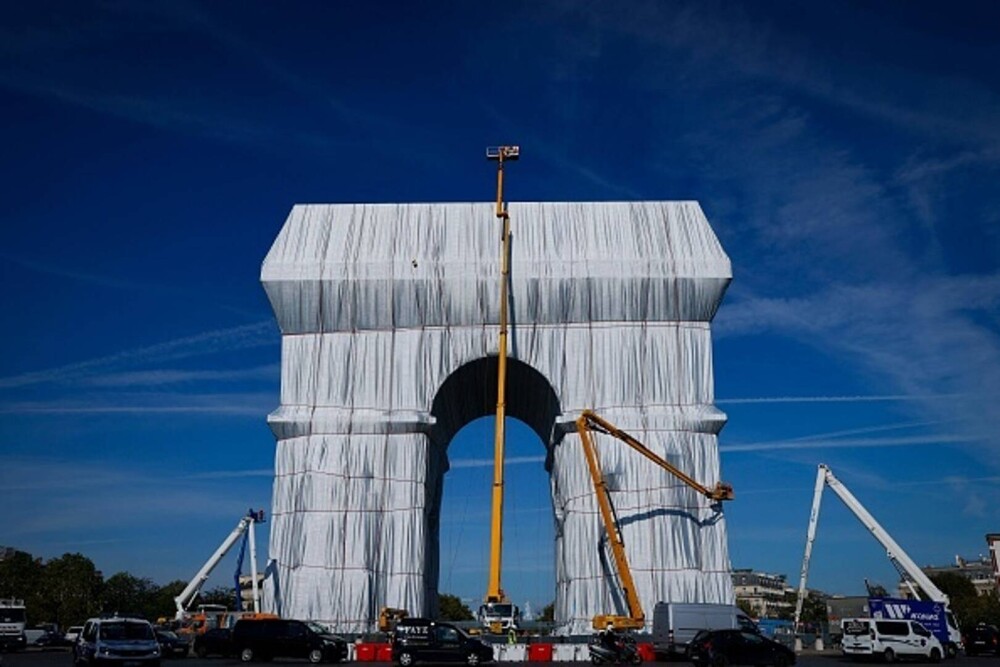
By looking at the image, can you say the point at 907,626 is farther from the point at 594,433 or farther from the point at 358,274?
the point at 358,274

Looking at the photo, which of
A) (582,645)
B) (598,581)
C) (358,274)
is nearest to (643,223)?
(358,274)

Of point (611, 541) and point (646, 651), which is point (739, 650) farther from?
point (611, 541)

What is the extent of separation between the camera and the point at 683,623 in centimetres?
3228

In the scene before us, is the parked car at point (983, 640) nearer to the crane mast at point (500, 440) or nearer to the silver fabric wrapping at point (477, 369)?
the silver fabric wrapping at point (477, 369)

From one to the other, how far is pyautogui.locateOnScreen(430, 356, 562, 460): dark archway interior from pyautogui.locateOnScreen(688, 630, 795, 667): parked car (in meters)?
18.0

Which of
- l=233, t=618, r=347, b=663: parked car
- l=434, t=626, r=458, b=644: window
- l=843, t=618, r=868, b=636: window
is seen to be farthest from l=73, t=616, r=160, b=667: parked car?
l=843, t=618, r=868, b=636: window

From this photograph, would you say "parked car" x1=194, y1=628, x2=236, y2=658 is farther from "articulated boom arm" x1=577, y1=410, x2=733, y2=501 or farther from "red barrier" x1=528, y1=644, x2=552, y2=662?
"articulated boom arm" x1=577, y1=410, x2=733, y2=501

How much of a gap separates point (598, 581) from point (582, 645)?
5.64 m

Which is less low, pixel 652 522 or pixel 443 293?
pixel 443 293

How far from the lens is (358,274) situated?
43188 millimetres

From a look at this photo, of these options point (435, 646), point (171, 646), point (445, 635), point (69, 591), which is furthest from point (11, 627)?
point (69, 591)

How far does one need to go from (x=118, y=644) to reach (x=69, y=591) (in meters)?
67.7

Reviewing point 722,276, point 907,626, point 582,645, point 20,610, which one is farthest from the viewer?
point 722,276

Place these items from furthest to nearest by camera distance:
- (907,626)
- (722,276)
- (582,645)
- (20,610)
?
(722,276) < (20,610) < (582,645) < (907,626)
